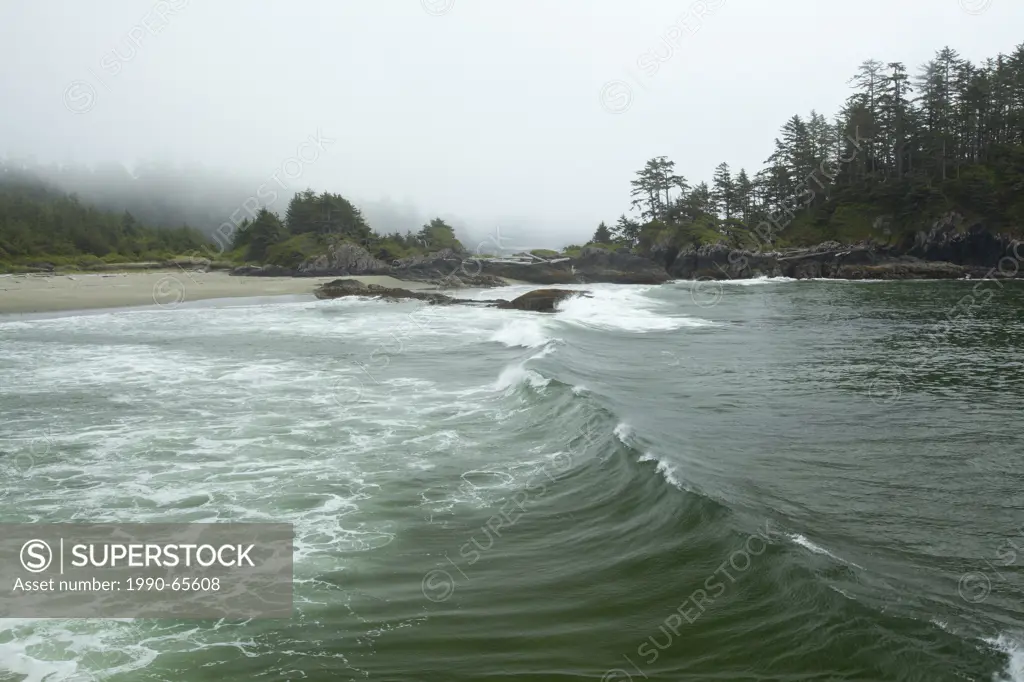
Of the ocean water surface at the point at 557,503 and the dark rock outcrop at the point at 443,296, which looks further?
the dark rock outcrop at the point at 443,296

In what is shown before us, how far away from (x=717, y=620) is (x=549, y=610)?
62.8 inches

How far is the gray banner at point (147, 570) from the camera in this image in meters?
6.18

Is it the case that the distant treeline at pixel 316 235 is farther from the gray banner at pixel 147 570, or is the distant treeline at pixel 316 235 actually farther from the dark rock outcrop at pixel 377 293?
the gray banner at pixel 147 570

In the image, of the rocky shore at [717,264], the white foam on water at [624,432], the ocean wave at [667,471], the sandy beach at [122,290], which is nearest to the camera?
the ocean wave at [667,471]

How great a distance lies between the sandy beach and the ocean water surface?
2074cm

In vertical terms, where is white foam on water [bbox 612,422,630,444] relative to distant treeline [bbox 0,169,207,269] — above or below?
below

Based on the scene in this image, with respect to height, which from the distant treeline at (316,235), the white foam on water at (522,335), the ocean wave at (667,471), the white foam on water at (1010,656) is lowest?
the white foam on water at (1010,656)

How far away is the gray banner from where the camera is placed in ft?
20.3

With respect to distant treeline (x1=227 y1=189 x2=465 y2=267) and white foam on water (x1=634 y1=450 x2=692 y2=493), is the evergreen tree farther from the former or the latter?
white foam on water (x1=634 y1=450 x2=692 y2=493)

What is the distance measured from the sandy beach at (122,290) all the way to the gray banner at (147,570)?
35186 millimetres

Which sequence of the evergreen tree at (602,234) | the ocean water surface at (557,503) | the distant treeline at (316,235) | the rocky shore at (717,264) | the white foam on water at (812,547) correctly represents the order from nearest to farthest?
the ocean water surface at (557,503)
the white foam on water at (812,547)
the rocky shore at (717,264)
the distant treeline at (316,235)
the evergreen tree at (602,234)

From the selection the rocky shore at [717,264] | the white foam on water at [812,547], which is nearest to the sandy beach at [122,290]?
the rocky shore at [717,264]

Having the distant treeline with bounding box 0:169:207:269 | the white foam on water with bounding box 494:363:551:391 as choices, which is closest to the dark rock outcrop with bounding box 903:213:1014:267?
the white foam on water with bounding box 494:363:551:391

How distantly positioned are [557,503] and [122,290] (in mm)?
49197
